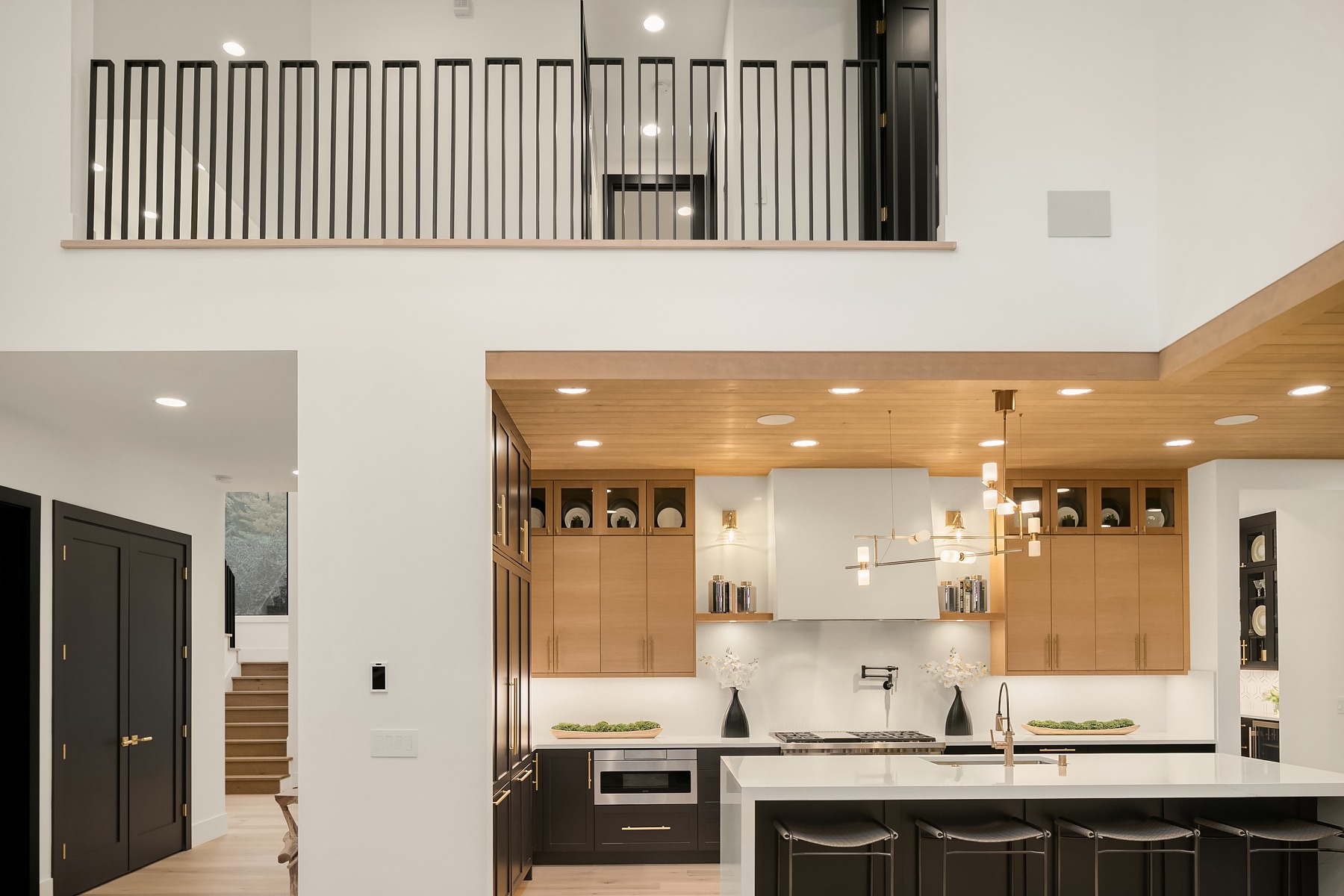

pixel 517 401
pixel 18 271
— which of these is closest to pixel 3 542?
pixel 18 271

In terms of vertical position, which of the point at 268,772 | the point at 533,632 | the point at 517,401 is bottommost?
the point at 268,772

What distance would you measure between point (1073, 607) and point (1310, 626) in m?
1.76

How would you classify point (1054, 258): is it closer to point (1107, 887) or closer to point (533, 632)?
point (1107, 887)

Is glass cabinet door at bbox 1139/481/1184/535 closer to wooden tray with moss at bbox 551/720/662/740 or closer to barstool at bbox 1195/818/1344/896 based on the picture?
barstool at bbox 1195/818/1344/896

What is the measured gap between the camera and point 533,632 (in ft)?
26.0

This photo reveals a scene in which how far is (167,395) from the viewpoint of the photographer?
18.1 feet

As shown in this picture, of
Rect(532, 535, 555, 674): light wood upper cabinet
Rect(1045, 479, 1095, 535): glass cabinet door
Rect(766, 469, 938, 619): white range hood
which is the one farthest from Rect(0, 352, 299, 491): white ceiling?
Rect(1045, 479, 1095, 535): glass cabinet door

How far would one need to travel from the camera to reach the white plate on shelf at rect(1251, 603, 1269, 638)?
29.7 feet

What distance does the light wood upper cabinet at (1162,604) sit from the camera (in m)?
7.99

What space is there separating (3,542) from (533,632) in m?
3.27

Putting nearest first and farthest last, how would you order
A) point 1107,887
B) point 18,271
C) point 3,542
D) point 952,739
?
point 18,271 < point 1107,887 < point 3,542 < point 952,739

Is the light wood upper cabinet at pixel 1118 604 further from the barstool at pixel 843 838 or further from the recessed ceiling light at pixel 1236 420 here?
the barstool at pixel 843 838

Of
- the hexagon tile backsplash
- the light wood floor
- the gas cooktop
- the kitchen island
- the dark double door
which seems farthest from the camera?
the hexagon tile backsplash

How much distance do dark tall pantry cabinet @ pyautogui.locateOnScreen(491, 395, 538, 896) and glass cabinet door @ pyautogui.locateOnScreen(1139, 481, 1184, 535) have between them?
4.37m
